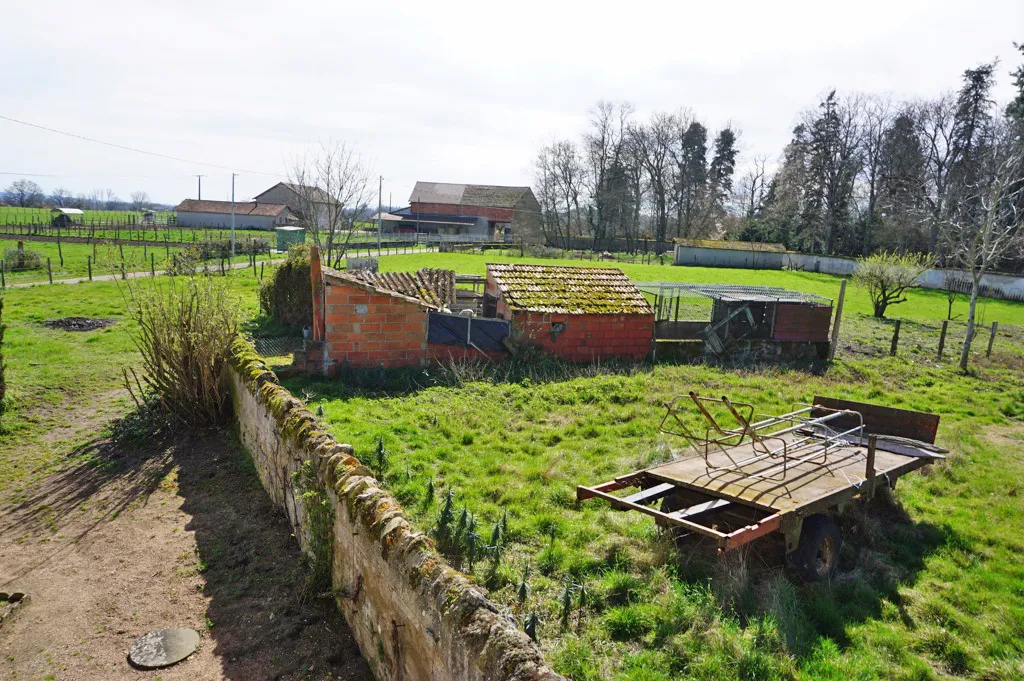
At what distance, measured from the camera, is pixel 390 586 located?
14.1ft

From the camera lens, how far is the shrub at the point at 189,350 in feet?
32.7

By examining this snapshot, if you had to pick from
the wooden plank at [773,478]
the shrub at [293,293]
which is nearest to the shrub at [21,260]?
the shrub at [293,293]

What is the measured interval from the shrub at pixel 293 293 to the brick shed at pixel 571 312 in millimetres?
4719

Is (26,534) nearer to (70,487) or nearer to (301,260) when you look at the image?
(70,487)

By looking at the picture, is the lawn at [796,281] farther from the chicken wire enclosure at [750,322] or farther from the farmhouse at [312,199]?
the chicken wire enclosure at [750,322]

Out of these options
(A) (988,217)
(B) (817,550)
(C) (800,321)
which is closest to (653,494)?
(B) (817,550)

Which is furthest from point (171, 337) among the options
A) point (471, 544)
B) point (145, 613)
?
point (471, 544)

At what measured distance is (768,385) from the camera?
544 inches

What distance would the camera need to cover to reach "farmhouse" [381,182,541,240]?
81.4m

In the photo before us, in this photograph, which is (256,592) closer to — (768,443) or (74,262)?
(768,443)

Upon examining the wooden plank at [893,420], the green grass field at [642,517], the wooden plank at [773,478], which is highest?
the wooden plank at [893,420]

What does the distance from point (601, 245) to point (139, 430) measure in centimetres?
6334

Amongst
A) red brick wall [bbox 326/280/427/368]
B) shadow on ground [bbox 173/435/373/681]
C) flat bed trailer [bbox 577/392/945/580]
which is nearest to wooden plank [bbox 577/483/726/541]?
flat bed trailer [bbox 577/392/945/580]

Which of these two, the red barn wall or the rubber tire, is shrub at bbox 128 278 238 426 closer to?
the rubber tire
